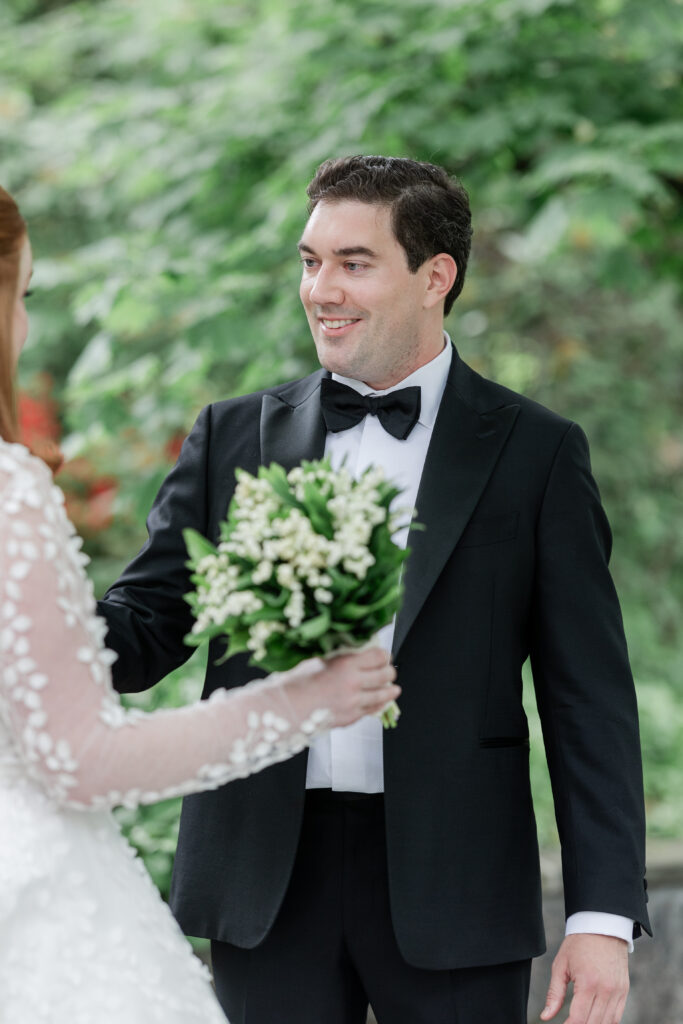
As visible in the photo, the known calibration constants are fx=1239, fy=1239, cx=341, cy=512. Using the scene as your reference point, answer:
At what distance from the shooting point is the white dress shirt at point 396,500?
94.2 inches

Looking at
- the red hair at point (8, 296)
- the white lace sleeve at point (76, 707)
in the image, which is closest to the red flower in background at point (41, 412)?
the red hair at point (8, 296)

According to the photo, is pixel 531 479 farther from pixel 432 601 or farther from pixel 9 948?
pixel 9 948

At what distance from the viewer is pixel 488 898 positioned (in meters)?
2.38

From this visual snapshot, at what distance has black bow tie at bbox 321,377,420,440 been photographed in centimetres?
255

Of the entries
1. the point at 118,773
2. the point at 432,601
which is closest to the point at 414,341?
the point at 432,601

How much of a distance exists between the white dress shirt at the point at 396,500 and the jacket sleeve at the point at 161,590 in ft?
1.00

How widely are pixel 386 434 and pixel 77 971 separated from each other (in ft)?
4.16

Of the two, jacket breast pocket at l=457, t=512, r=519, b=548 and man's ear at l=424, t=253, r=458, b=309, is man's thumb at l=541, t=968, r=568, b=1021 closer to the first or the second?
jacket breast pocket at l=457, t=512, r=519, b=548

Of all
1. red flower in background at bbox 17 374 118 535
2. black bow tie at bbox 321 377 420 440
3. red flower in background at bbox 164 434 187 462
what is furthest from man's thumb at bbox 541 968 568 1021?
red flower in background at bbox 17 374 118 535

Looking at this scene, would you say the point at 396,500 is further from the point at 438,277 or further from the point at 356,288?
the point at 438,277

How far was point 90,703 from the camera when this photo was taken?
1.69 metres

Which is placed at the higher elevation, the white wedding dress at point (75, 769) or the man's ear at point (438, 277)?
the man's ear at point (438, 277)

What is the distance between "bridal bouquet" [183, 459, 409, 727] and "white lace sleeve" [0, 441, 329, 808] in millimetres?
100

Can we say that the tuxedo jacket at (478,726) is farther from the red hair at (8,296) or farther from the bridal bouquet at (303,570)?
the red hair at (8,296)
